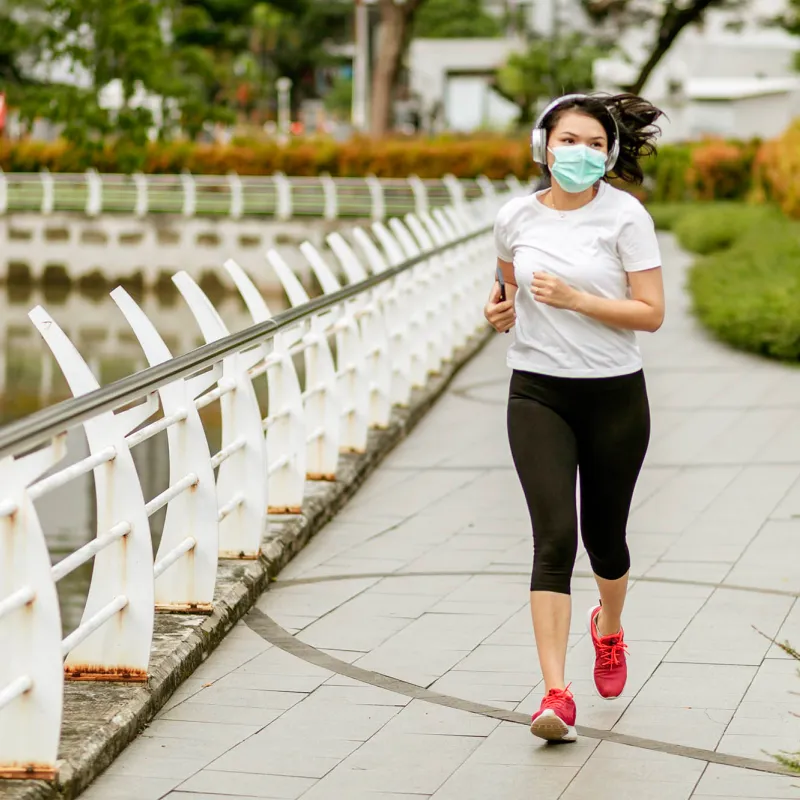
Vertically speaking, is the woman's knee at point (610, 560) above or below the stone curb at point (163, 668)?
above

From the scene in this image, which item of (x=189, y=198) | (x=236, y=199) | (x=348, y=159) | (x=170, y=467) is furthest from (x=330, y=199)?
(x=170, y=467)

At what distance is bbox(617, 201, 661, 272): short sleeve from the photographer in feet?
15.7

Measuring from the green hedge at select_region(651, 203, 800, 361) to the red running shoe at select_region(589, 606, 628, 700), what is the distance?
9261 mm

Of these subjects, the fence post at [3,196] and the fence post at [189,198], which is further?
the fence post at [3,196]

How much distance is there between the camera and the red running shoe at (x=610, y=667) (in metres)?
5.23

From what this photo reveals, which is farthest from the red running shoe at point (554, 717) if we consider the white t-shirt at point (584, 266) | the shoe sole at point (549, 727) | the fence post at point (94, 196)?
the fence post at point (94, 196)

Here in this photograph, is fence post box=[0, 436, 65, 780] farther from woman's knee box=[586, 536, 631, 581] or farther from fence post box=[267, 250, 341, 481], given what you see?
fence post box=[267, 250, 341, 481]

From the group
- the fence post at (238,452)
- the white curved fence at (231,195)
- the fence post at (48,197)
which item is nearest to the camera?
the fence post at (238,452)

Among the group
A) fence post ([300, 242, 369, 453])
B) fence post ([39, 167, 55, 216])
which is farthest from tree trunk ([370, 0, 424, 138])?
fence post ([300, 242, 369, 453])

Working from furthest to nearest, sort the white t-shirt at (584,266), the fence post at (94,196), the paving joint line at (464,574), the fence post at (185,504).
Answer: the fence post at (94,196)
the paving joint line at (464,574)
the fence post at (185,504)
the white t-shirt at (584,266)

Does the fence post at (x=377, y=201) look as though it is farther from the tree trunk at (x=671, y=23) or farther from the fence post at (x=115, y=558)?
the fence post at (x=115, y=558)

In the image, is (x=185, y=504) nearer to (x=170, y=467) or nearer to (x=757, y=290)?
(x=170, y=467)

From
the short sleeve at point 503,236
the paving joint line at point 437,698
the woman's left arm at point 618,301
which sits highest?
the short sleeve at point 503,236

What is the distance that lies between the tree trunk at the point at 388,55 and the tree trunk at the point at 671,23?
6763 millimetres
